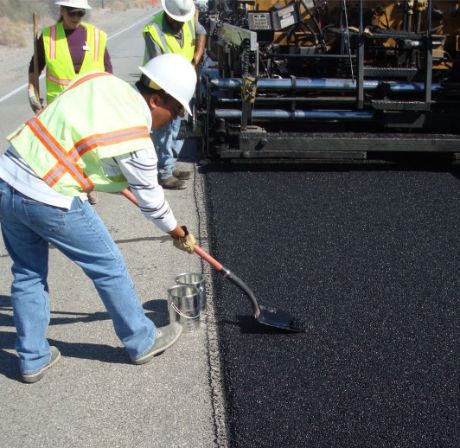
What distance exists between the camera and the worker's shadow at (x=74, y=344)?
389 cm

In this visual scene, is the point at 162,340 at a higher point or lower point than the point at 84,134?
lower

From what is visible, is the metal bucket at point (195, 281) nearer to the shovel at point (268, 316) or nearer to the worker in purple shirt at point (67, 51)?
the shovel at point (268, 316)

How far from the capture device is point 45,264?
3686mm

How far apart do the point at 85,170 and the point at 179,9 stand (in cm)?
362

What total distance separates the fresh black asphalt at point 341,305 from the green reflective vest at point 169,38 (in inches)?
49.4

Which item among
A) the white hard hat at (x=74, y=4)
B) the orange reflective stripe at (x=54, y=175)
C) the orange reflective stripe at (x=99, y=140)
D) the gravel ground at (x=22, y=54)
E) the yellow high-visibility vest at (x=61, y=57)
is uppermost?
the white hard hat at (x=74, y=4)

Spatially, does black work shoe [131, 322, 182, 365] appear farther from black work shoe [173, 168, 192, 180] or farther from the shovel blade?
black work shoe [173, 168, 192, 180]

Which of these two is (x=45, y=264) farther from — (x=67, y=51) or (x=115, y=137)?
(x=67, y=51)

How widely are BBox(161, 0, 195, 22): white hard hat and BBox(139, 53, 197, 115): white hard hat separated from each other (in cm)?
341

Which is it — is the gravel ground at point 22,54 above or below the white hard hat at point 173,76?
below

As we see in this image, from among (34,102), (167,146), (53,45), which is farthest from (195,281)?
(167,146)

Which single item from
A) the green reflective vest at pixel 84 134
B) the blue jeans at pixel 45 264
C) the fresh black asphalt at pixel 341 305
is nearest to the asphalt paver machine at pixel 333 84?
the fresh black asphalt at pixel 341 305

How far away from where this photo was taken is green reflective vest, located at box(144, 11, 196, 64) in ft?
21.8

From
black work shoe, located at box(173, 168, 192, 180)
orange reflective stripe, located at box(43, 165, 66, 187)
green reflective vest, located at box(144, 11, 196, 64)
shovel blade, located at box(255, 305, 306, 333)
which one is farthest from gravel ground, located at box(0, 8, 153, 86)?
orange reflective stripe, located at box(43, 165, 66, 187)
